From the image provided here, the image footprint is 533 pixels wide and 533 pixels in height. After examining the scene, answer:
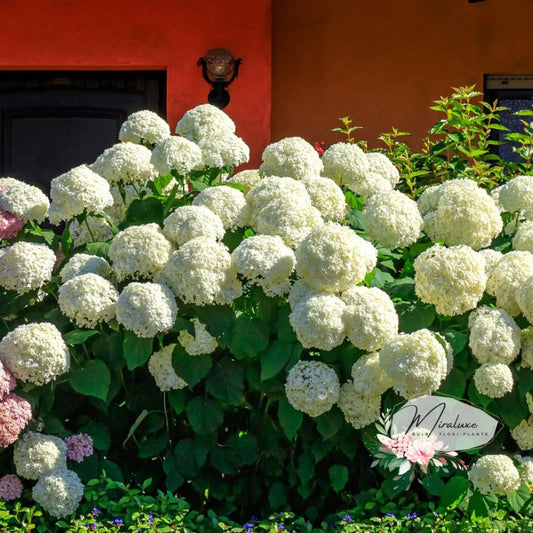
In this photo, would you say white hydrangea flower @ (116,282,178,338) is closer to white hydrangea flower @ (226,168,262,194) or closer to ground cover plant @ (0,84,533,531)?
ground cover plant @ (0,84,533,531)

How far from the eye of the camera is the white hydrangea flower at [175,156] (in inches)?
137

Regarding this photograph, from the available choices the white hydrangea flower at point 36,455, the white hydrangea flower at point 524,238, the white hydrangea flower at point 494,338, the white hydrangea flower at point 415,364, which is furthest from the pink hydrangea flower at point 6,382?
the white hydrangea flower at point 524,238

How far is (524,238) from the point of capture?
3.40 m

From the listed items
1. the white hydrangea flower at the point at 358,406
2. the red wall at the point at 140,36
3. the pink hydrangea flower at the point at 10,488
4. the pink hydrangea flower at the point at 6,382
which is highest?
the red wall at the point at 140,36

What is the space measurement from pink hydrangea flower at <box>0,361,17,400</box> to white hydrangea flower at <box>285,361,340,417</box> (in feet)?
2.45

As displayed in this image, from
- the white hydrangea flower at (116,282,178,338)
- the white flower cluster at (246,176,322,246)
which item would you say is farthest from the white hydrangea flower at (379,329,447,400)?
the white hydrangea flower at (116,282,178,338)

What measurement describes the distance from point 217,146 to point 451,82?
178 inches

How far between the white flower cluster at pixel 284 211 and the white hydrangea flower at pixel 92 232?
1.72 ft

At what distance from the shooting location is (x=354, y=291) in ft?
10.2

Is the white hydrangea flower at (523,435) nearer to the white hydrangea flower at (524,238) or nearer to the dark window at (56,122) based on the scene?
the white hydrangea flower at (524,238)

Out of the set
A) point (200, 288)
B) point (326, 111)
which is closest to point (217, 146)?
point (200, 288)

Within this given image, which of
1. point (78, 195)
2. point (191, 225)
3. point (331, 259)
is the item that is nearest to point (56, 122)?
point (78, 195)

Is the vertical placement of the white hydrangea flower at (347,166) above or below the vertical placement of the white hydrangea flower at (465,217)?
above

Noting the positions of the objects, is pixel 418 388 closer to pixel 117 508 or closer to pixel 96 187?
pixel 117 508
